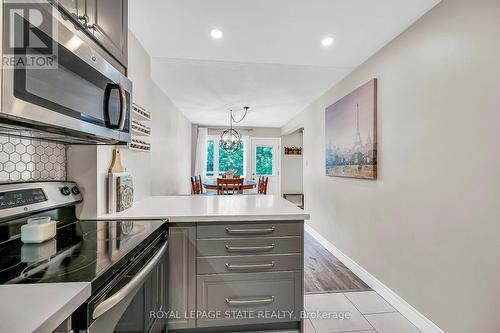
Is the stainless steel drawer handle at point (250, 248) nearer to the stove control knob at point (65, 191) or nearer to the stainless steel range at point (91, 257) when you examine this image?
the stainless steel range at point (91, 257)

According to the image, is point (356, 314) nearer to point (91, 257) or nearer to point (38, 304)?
point (91, 257)

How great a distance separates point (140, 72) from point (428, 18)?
7.84 feet

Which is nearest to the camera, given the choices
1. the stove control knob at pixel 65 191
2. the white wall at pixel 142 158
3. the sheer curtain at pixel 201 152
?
the stove control knob at pixel 65 191

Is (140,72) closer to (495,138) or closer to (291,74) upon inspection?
(291,74)

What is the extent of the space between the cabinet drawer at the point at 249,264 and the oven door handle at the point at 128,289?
1.07 ft

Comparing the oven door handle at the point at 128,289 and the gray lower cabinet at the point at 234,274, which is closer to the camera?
the oven door handle at the point at 128,289

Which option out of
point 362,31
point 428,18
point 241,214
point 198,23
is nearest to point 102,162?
point 241,214

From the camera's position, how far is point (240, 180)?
3.96 metres

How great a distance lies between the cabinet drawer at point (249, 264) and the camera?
4.89 feet

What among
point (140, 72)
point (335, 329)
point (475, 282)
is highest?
point (140, 72)

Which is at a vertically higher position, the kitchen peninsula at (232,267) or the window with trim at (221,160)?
the window with trim at (221,160)

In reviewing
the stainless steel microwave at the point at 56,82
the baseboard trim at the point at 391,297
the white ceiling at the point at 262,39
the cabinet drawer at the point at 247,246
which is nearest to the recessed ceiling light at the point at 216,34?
the white ceiling at the point at 262,39

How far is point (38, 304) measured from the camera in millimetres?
568

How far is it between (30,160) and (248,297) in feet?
4.74
